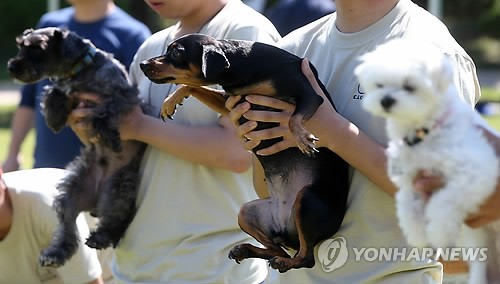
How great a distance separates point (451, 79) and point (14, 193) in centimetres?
286

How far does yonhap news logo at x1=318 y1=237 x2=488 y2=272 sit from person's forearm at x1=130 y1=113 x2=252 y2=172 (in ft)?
2.66

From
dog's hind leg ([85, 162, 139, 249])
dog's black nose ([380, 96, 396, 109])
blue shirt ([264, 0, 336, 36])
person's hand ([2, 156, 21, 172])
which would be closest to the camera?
dog's black nose ([380, 96, 396, 109])

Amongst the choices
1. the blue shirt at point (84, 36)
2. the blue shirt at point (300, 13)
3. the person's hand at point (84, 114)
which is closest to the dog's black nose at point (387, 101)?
the person's hand at point (84, 114)

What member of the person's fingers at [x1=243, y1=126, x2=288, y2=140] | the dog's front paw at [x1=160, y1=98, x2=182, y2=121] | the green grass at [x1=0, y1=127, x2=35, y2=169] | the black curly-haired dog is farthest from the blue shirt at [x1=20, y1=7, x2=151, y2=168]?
the green grass at [x1=0, y1=127, x2=35, y2=169]

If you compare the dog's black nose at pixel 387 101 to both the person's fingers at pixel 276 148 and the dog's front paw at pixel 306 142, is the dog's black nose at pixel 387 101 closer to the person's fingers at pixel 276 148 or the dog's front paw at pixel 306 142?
the dog's front paw at pixel 306 142

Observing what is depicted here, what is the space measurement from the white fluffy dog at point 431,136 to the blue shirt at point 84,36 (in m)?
3.70

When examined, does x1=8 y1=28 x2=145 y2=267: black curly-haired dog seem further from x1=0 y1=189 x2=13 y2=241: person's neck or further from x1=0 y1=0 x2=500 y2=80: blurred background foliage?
x1=0 y1=0 x2=500 y2=80: blurred background foliage

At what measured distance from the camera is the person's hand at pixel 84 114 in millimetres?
4535

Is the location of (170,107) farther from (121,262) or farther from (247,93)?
(121,262)

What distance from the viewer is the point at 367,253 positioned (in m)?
2.95

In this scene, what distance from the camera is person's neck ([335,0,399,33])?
119 inches

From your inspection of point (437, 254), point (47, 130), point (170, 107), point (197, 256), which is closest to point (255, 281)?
point (197, 256)

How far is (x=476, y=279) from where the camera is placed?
2361mm

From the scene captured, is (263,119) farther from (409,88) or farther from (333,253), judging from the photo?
(409,88)
